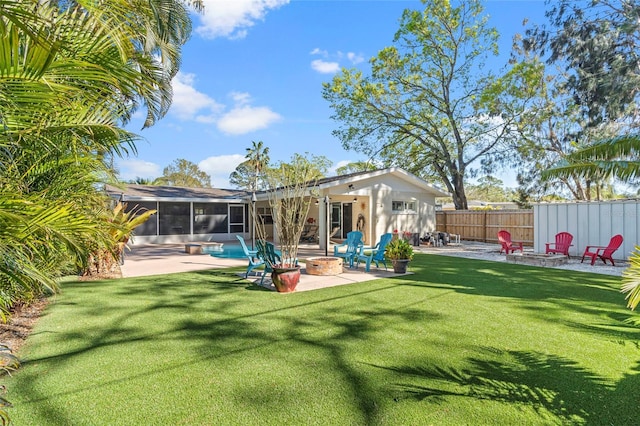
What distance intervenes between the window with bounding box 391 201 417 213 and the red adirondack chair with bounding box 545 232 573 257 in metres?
7.16

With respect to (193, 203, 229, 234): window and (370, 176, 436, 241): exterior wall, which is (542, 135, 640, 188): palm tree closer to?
(370, 176, 436, 241): exterior wall

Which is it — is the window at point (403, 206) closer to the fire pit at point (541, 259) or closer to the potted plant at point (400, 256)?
the fire pit at point (541, 259)

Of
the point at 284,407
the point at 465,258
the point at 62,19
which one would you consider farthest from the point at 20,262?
the point at 465,258

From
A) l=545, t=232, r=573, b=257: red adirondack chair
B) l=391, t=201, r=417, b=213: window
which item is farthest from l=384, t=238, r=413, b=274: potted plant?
l=391, t=201, r=417, b=213: window

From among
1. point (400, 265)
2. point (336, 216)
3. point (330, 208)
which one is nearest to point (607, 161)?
point (400, 265)

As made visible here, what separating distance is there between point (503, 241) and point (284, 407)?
13.0m

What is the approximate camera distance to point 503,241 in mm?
13742

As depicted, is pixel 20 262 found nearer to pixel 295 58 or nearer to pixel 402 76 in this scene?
pixel 295 58

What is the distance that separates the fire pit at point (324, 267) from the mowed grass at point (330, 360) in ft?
7.65

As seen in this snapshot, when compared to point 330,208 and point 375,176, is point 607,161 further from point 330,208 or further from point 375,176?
point 330,208

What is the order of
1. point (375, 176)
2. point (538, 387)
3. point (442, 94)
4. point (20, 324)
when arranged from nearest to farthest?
1. point (538, 387)
2. point (20, 324)
3. point (375, 176)
4. point (442, 94)

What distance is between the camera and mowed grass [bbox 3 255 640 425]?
302 centimetres

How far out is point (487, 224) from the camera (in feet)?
66.1

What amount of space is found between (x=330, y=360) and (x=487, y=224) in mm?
18730
